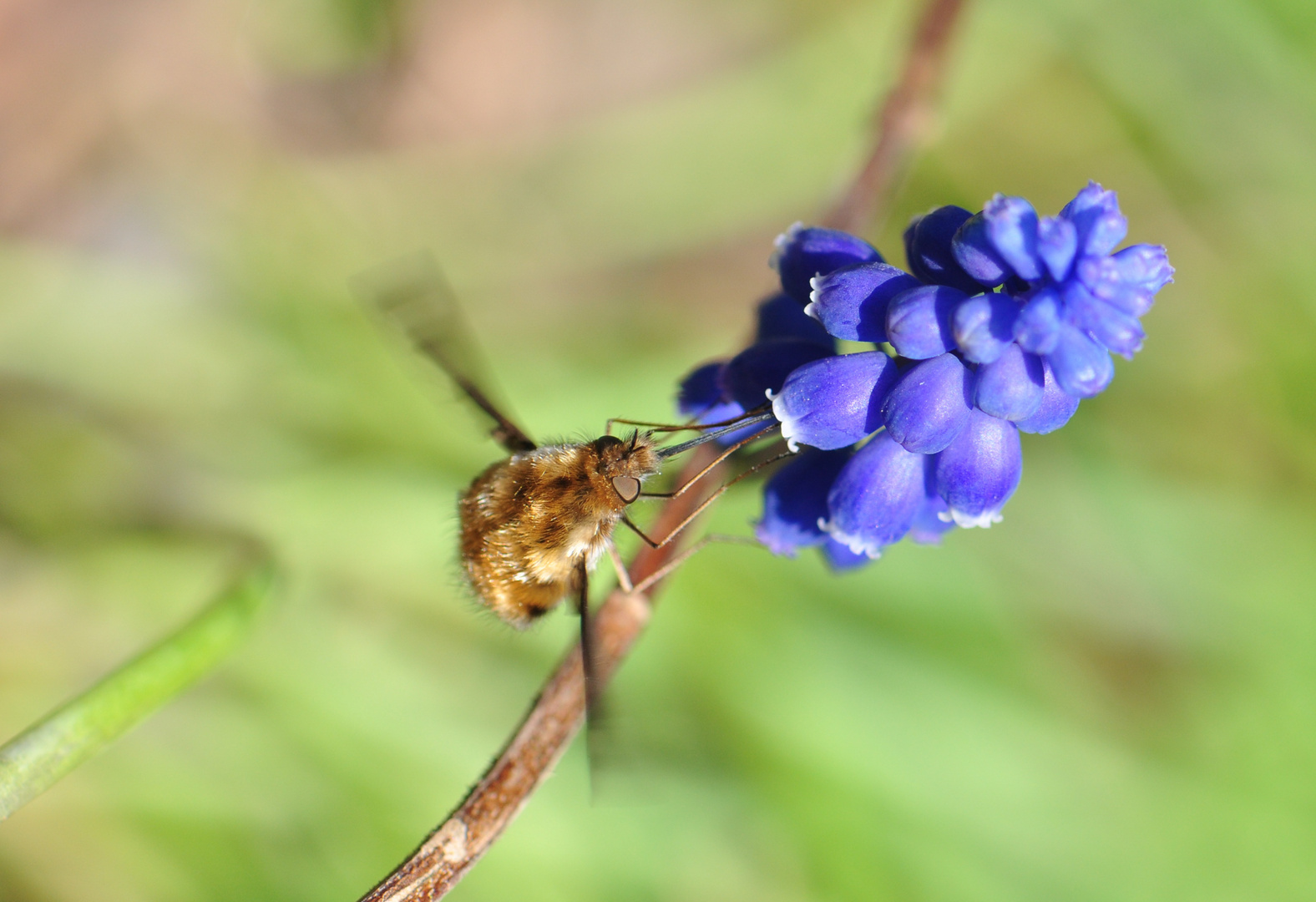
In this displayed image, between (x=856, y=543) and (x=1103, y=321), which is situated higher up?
(x=1103, y=321)

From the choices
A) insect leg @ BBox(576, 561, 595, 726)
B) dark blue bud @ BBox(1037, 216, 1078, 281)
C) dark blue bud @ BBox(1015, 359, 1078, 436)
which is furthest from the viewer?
insect leg @ BBox(576, 561, 595, 726)

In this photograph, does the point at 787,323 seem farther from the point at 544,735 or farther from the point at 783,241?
the point at 544,735

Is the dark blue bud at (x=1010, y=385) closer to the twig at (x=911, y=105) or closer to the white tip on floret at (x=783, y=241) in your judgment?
the white tip on floret at (x=783, y=241)

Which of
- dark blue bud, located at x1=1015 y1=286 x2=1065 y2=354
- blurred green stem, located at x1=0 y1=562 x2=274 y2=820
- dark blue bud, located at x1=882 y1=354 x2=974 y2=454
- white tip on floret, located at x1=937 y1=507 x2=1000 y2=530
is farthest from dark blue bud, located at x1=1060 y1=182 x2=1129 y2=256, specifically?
blurred green stem, located at x1=0 y1=562 x2=274 y2=820

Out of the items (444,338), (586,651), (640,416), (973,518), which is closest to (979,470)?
(973,518)

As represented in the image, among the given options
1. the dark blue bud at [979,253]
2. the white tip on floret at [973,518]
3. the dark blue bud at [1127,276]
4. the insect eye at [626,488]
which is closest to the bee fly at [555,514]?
the insect eye at [626,488]

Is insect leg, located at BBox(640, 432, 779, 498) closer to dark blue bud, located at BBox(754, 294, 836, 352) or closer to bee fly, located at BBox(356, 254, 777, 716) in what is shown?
bee fly, located at BBox(356, 254, 777, 716)

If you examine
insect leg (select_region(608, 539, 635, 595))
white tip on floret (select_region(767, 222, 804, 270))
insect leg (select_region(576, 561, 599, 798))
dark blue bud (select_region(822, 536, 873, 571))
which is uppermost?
white tip on floret (select_region(767, 222, 804, 270))
